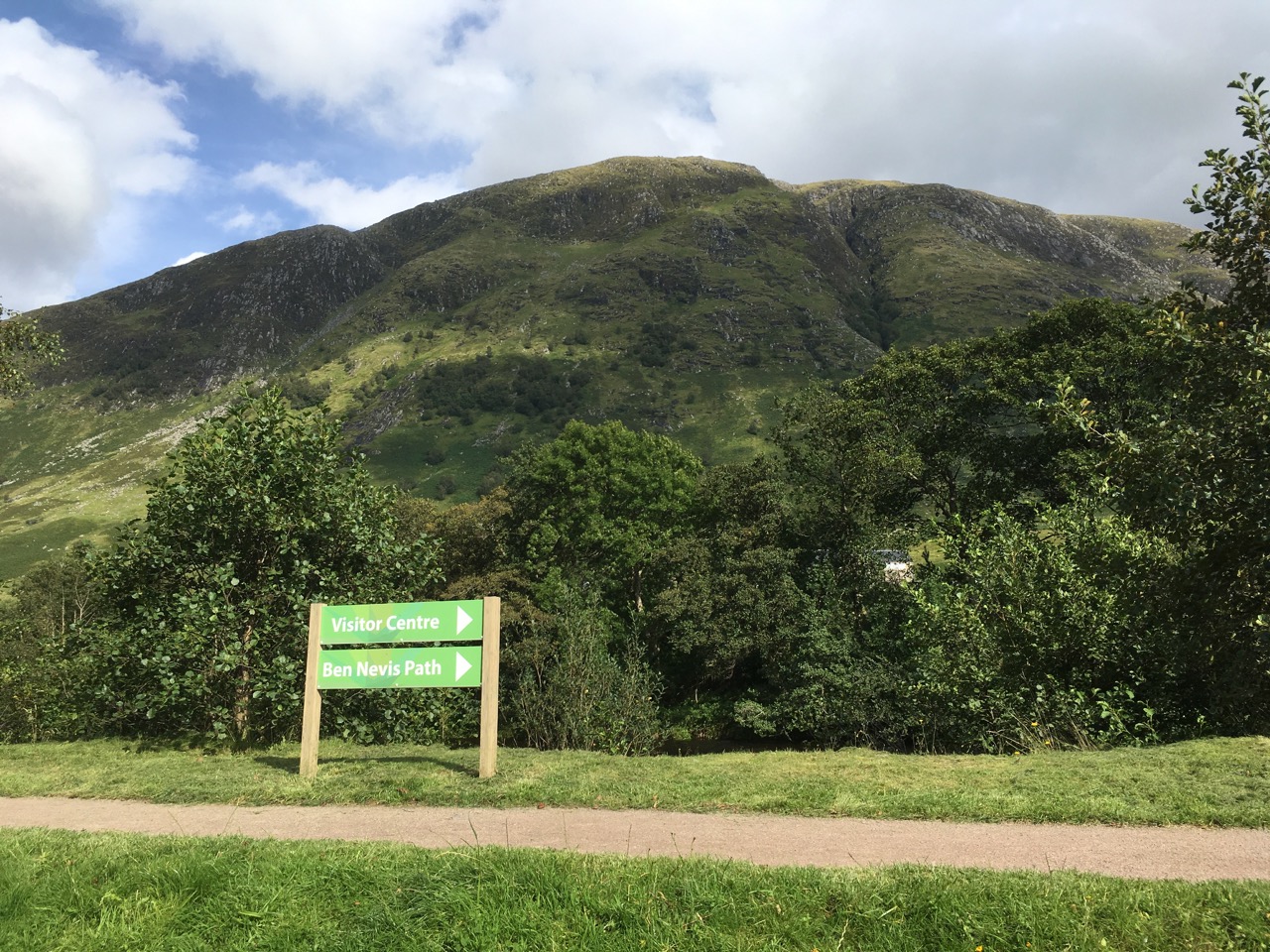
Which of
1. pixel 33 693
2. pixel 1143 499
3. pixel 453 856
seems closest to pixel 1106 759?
pixel 1143 499

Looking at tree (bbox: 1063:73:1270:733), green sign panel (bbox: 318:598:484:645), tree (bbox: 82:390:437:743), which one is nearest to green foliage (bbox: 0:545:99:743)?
tree (bbox: 82:390:437:743)

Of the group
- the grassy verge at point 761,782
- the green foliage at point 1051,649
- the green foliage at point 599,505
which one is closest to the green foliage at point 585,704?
the green foliage at point 1051,649

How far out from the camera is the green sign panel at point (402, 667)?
9906 mm

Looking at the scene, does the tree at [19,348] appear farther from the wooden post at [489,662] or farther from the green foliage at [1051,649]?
the green foliage at [1051,649]

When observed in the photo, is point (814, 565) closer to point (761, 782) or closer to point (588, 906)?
point (761, 782)

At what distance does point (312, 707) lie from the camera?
10.2 metres

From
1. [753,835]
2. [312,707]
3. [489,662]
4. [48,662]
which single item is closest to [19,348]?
[48,662]

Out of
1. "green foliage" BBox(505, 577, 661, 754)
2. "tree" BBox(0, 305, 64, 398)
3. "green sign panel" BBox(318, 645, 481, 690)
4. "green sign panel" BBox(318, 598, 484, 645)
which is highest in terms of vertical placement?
"tree" BBox(0, 305, 64, 398)

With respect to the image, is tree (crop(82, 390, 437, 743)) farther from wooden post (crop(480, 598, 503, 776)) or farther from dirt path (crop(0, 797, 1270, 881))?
dirt path (crop(0, 797, 1270, 881))

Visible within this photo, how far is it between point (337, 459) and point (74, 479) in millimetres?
215447

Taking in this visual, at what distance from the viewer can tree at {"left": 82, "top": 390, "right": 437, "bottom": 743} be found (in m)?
13.2

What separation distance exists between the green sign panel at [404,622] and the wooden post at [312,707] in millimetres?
93

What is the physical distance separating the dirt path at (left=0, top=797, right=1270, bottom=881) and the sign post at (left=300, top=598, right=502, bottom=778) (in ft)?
6.70

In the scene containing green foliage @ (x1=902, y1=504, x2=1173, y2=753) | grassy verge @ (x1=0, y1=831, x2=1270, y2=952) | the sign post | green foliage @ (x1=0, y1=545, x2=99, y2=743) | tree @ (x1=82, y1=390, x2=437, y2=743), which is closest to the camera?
grassy verge @ (x1=0, y1=831, x2=1270, y2=952)
